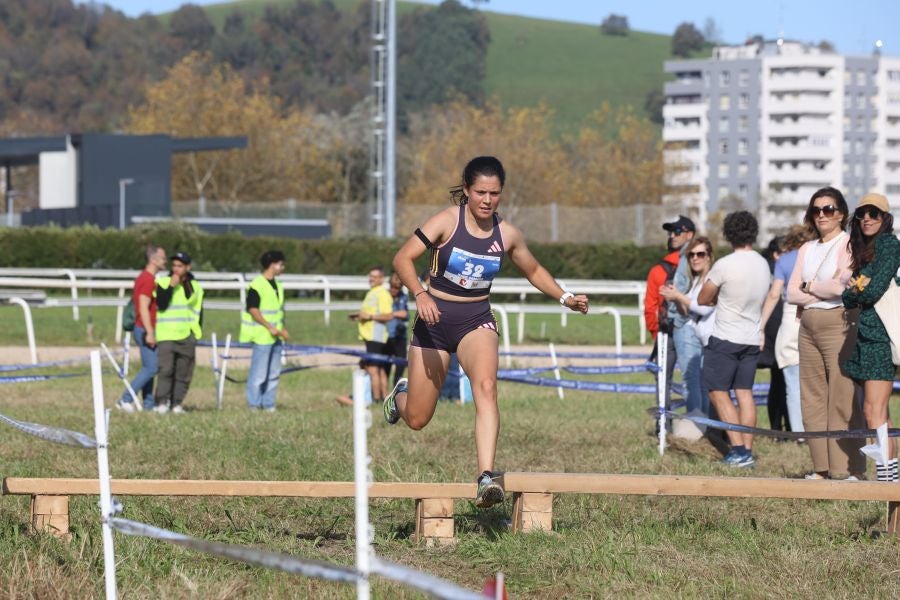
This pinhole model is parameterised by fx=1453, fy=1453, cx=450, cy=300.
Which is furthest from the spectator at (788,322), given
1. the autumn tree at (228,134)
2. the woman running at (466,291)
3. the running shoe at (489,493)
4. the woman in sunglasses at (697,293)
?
the autumn tree at (228,134)

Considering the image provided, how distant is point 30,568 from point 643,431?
7682 mm

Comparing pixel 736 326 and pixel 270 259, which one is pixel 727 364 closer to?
pixel 736 326

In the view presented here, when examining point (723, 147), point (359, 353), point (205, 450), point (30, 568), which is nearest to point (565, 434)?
point (205, 450)

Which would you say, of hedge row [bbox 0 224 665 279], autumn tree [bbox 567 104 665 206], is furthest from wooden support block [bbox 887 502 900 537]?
autumn tree [bbox 567 104 665 206]

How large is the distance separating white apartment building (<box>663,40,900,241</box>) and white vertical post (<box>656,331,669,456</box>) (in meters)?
126

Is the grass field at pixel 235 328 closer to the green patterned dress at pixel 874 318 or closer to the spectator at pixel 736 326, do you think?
the spectator at pixel 736 326

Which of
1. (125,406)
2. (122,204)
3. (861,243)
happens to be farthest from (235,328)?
(122,204)

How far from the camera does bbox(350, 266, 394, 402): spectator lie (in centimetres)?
1708

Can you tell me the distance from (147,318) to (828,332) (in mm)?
8424

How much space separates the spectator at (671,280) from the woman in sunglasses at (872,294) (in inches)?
131

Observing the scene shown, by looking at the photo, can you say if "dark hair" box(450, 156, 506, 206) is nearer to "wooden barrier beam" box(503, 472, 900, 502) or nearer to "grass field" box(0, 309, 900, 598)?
"wooden barrier beam" box(503, 472, 900, 502)

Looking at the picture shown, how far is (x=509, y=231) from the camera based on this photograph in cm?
782

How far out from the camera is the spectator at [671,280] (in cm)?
1259

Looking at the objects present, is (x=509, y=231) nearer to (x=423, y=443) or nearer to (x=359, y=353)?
(x=423, y=443)
